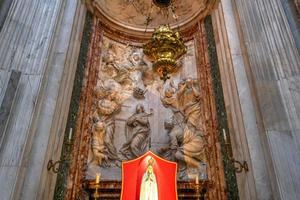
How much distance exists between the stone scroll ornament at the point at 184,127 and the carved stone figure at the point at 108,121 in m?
1.00

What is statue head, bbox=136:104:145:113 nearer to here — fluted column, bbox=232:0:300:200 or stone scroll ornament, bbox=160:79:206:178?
stone scroll ornament, bbox=160:79:206:178

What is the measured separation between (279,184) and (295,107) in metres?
1.09

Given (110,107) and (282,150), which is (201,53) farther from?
(282,150)

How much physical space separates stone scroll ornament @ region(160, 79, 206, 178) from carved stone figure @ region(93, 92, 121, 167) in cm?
100

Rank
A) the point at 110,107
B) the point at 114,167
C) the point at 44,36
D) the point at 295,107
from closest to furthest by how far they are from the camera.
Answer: the point at 295,107 < the point at 44,36 < the point at 114,167 < the point at 110,107

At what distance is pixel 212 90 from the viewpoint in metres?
5.93

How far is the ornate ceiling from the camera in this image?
24.3 ft

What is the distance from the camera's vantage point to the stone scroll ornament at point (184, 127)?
221 inches

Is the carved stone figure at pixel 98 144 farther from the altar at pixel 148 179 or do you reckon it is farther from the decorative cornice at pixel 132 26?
the decorative cornice at pixel 132 26

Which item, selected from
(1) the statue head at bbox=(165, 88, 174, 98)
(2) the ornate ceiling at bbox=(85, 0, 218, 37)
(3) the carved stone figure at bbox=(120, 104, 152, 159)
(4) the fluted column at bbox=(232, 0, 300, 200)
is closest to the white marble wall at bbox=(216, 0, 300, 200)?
(4) the fluted column at bbox=(232, 0, 300, 200)

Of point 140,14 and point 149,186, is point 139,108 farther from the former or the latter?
point 140,14

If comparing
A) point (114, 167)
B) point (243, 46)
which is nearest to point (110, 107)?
point (114, 167)

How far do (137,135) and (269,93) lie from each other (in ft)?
9.26

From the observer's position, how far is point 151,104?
22.1 ft
